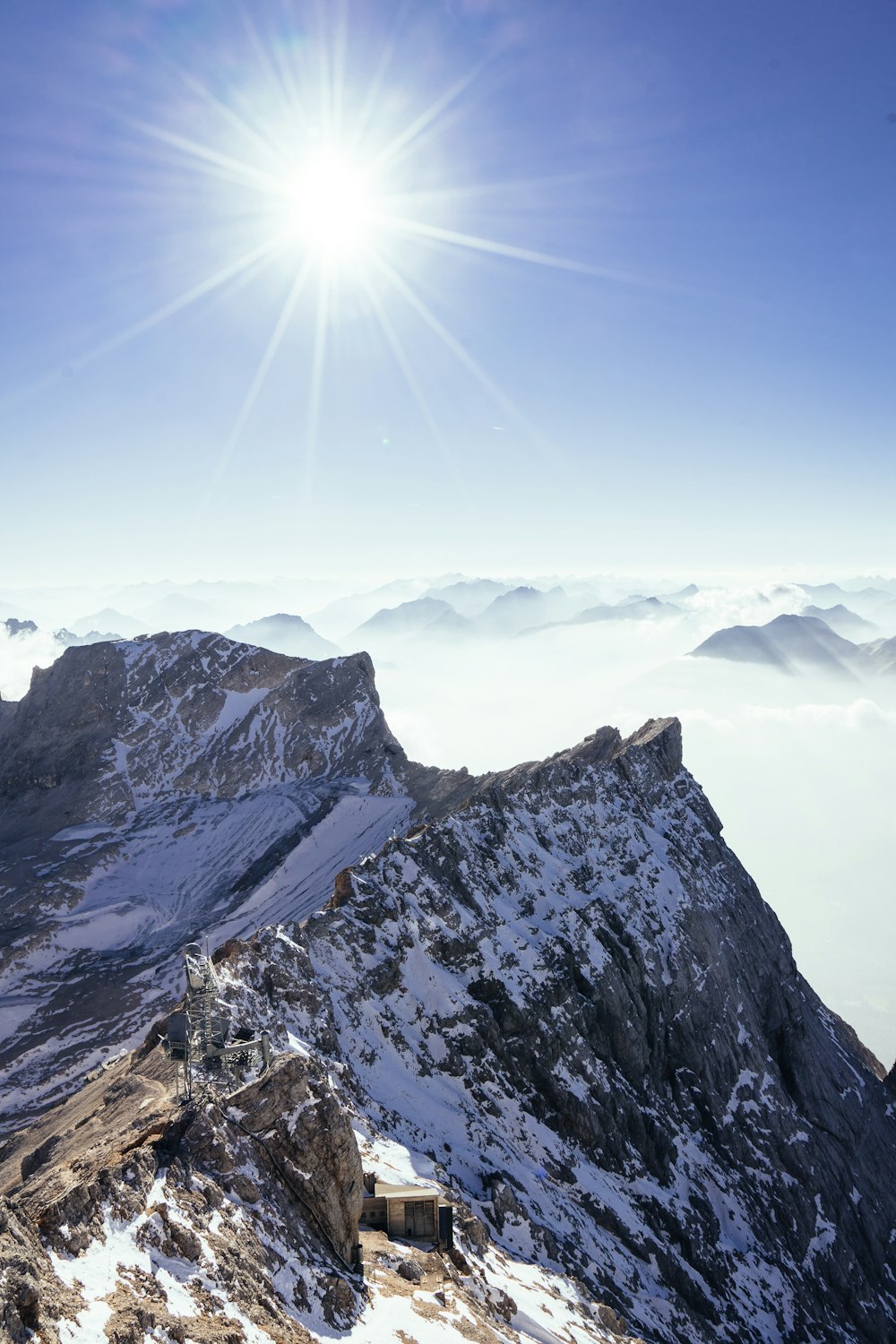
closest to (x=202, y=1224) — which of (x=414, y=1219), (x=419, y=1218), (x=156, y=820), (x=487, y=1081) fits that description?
(x=414, y=1219)

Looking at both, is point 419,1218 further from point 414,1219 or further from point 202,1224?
point 202,1224

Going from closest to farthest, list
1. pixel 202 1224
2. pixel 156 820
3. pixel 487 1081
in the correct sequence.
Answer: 1. pixel 202 1224
2. pixel 487 1081
3. pixel 156 820

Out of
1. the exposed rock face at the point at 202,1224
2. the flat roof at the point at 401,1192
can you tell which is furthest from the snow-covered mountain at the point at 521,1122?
the flat roof at the point at 401,1192

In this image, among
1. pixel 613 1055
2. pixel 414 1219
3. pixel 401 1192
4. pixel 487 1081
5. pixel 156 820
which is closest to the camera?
pixel 414 1219

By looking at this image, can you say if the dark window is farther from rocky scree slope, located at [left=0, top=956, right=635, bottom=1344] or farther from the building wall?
rocky scree slope, located at [left=0, top=956, right=635, bottom=1344]

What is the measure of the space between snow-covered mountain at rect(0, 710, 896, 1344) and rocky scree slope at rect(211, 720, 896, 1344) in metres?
0.35

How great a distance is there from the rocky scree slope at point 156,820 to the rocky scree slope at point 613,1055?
4345cm

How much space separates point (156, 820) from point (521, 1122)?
4578 inches

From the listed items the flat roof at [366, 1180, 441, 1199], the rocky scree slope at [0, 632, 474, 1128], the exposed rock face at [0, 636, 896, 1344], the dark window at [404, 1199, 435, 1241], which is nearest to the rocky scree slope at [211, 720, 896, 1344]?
the exposed rock face at [0, 636, 896, 1344]

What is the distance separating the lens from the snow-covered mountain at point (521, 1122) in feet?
88.2

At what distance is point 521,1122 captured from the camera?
71375 mm

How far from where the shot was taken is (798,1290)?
80688mm

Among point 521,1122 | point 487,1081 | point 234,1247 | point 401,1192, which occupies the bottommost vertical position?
point 521,1122

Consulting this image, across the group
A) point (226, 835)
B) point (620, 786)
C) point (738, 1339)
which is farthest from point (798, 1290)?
point (226, 835)
